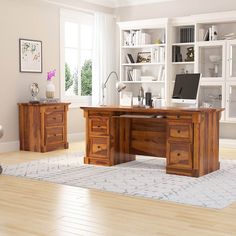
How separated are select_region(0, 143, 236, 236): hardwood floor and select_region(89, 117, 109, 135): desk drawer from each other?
141 cm

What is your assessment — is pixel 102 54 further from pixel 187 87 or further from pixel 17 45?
pixel 187 87

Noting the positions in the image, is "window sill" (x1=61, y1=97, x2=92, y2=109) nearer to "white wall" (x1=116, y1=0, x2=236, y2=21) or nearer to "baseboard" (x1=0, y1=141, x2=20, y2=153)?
"baseboard" (x1=0, y1=141, x2=20, y2=153)

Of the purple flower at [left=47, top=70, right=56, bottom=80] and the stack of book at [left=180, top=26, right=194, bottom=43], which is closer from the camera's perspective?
the purple flower at [left=47, top=70, right=56, bottom=80]

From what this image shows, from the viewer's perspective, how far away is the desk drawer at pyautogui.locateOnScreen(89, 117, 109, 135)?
6.00m

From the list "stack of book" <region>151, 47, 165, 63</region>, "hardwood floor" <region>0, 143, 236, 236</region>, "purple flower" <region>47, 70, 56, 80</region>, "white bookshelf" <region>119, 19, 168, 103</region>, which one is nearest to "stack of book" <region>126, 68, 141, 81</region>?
"white bookshelf" <region>119, 19, 168, 103</region>

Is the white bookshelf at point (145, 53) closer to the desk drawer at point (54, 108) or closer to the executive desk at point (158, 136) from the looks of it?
the desk drawer at point (54, 108)

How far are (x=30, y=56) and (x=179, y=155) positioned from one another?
3536mm

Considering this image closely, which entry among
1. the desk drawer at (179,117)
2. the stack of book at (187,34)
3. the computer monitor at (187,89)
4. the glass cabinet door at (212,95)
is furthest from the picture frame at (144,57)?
the desk drawer at (179,117)

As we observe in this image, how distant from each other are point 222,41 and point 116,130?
Answer: 280 centimetres

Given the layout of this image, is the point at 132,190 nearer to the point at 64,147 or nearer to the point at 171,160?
the point at 171,160

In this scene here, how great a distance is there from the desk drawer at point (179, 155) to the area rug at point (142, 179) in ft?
0.50

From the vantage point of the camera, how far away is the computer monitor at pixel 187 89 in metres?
5.70

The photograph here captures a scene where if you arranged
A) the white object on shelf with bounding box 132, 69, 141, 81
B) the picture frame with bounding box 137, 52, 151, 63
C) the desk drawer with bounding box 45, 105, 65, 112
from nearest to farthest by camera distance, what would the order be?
the desk drawer with bounding box 45, 105, 65, 112 < the picture frame with bounding box 137, 52, 151, 63 < the white object on shelf with bounding box 132, 69, 141, 81

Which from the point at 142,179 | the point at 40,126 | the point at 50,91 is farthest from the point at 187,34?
the point at 142,179
